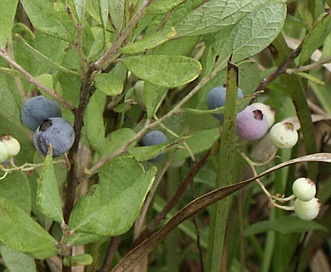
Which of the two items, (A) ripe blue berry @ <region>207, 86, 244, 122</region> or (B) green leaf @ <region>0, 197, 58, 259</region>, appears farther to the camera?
(A) ripe blue berry @ <region>207, 86, 244, 122</region>

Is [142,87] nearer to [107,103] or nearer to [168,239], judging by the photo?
[107,103]

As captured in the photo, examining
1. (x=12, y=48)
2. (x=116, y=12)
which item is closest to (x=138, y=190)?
(x=116, y=12)

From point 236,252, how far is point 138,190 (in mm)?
559

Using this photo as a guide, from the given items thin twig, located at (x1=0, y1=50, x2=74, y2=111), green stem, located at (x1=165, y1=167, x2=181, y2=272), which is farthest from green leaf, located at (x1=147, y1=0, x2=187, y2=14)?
green stem, located at (x1=165, y1=167, x2=181, y2=272)

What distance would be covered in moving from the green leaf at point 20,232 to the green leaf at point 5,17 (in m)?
0.15

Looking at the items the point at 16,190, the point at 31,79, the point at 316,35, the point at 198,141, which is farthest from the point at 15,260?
the point at 316,35

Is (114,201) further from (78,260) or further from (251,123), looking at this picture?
(251,123)

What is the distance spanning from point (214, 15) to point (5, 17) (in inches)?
7.8

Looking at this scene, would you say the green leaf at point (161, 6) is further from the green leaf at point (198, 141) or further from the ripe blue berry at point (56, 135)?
the green leaf at point (198, 141)

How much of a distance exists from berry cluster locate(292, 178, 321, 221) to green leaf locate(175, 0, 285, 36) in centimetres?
19

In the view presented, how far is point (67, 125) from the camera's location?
62 cm

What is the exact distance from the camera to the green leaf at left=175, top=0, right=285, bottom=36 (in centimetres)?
62

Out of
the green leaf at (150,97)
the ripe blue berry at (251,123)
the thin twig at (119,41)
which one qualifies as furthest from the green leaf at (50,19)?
the ripe blue berry at (251,123)

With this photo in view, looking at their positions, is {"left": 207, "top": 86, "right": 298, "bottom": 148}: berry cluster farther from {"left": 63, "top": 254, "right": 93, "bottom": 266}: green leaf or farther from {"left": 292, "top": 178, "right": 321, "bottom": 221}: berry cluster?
{"left": 63, "top": 254, "right": 93, "bottom": 266}: green leaf
